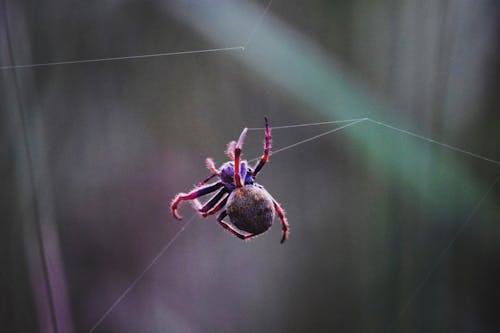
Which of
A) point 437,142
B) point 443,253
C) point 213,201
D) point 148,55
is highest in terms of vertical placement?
point 148,55

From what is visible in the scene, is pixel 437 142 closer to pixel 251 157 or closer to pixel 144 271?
pixel 251 157

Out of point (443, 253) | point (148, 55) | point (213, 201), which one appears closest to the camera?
point (213, 201)

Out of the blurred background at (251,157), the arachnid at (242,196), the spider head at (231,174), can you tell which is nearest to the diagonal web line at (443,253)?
the blurred background at (251,157)

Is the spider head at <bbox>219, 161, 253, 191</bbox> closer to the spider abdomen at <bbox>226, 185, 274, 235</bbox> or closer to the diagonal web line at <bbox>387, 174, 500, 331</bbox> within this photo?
the spider abdomen at <bbox>226, 185, 274, 235</bbox>

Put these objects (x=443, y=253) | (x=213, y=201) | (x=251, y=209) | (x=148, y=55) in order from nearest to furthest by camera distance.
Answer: (x=251, y=209)
(x=213, y=201)
(x=148, y=55)
(x=443, y=253)

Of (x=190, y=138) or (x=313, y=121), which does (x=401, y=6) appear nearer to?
(x=313, y=121)

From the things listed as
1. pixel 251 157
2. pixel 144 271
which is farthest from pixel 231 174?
pixel 144 271

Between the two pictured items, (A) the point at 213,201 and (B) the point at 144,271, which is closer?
(A) the point at 213,201

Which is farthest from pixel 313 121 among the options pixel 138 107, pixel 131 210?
pixel 131 210
